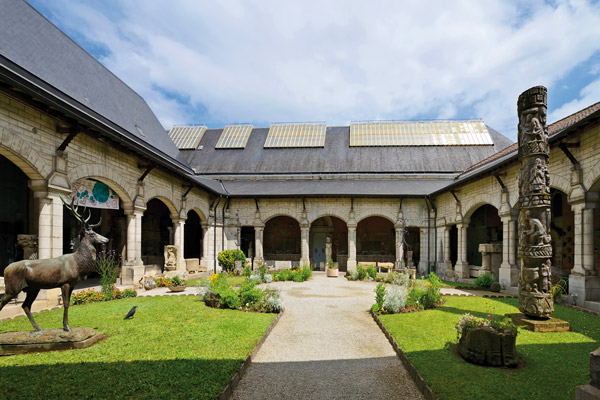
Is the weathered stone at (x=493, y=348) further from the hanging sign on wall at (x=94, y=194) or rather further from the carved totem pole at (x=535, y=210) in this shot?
the hanging sign on wall at (x=94, y=194)

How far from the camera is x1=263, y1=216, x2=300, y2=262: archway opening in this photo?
72.3 ft

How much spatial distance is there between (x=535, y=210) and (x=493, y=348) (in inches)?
135

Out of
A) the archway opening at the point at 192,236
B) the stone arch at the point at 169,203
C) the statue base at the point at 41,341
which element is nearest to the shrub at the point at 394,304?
the statue base at the point at 41,341

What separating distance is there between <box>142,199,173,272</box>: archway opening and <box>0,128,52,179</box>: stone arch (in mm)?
8385

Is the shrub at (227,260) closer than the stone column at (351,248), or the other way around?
the shrub at (227,260)

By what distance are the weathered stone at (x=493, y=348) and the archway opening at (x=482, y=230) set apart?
12119 mm

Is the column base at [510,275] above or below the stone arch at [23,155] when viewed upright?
below

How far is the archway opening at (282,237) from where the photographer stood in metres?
22.0

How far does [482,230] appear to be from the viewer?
17.0 m

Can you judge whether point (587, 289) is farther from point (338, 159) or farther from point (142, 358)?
point (338, 159)

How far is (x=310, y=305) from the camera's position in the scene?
32.2ft

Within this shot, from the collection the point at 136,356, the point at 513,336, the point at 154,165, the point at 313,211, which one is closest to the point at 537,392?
the point at 513,336

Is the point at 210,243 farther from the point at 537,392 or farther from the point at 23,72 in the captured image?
the point at 537,392

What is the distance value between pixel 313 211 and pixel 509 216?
10138 mm
